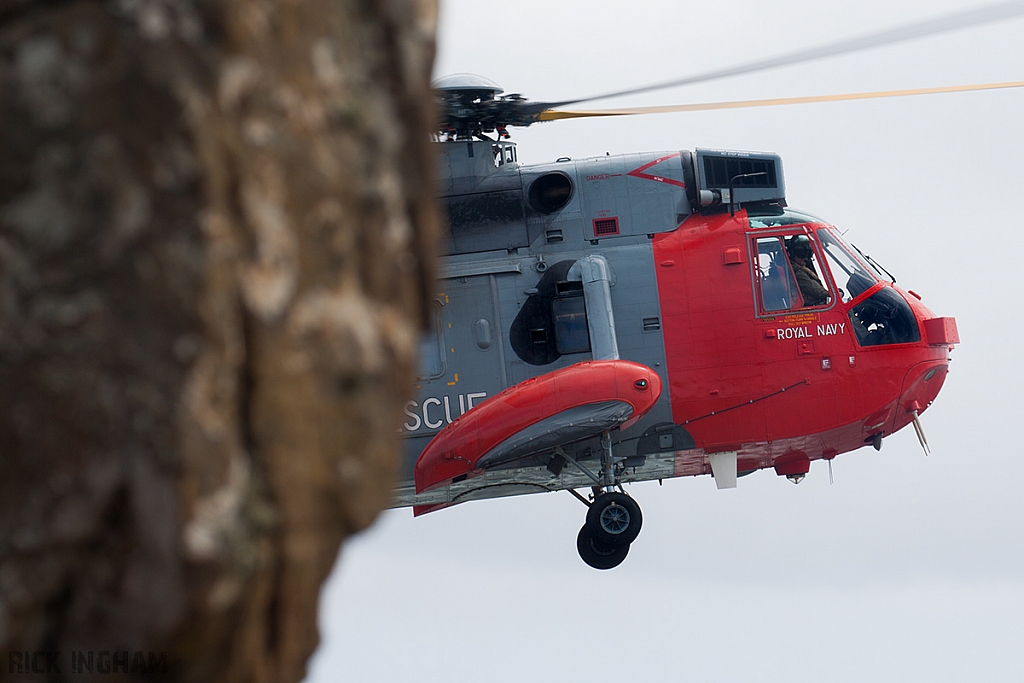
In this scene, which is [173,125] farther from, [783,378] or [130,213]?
[783,378]

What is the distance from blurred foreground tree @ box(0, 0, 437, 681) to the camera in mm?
1997

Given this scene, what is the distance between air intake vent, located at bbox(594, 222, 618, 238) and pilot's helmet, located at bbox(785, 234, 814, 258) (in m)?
1.86

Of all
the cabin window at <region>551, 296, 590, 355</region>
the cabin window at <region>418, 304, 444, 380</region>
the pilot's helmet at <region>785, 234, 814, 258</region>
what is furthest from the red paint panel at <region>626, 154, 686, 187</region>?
the cabin window at <region>418, 304, 444, 380</region>

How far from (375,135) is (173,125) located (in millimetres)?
435

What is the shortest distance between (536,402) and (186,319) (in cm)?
862

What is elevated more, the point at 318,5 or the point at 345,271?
the point at 318,5

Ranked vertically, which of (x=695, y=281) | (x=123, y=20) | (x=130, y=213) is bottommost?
(x=130, y=213)

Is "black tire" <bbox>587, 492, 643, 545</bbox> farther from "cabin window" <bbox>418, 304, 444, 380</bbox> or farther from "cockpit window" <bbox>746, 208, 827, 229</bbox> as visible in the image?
"cockpit window" <bbox>746, 208, 827, 229</bbox>

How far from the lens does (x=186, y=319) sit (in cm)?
200

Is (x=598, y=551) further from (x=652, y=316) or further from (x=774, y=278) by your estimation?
(x=774, y=278)

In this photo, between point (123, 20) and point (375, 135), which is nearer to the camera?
point (123, 20)

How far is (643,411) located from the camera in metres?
10.5

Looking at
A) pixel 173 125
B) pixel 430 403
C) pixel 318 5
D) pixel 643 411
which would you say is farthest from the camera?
pixel 430 403

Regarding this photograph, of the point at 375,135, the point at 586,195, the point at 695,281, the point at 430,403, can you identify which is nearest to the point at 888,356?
the point at 695,281
